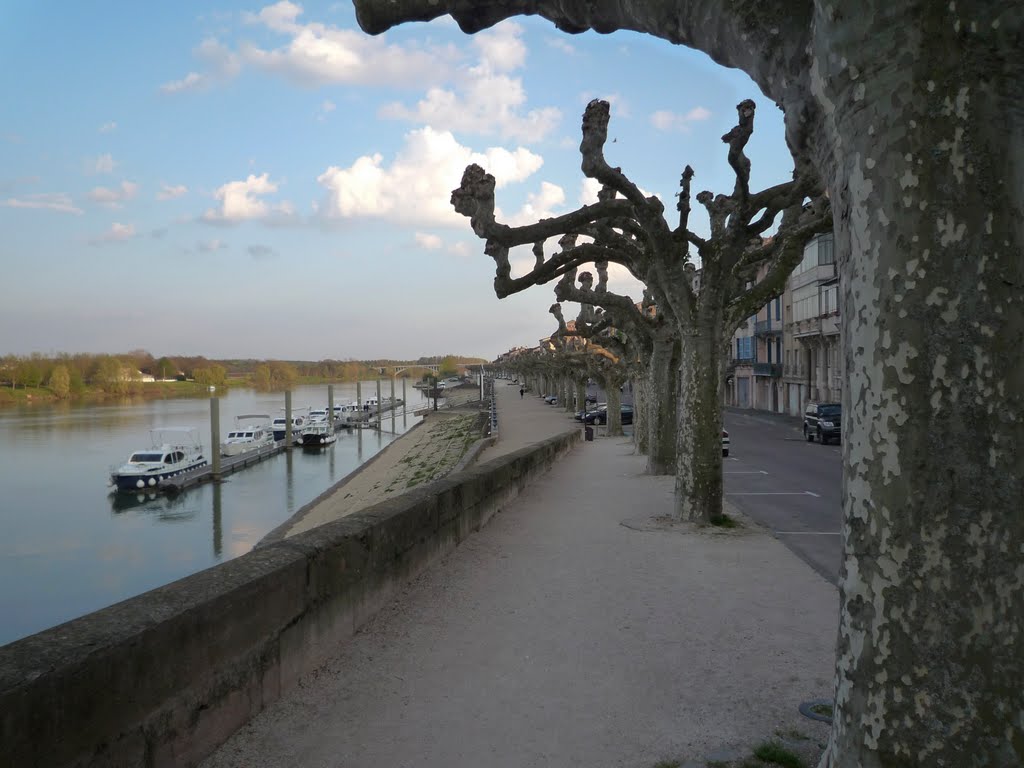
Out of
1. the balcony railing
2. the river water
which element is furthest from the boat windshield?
the balcony railing

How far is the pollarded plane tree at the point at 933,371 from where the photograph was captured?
244 cm

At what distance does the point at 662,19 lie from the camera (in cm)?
350

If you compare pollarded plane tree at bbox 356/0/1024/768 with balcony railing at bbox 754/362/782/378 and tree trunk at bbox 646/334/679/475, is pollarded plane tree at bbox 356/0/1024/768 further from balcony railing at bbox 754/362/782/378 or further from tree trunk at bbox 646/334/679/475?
balcony railing at bbox 754/362/782/378

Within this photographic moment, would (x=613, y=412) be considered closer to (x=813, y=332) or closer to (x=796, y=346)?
(x=813, y=332)

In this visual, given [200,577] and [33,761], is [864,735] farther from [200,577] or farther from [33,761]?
[200,577]

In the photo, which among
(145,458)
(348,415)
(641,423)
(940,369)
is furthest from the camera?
(348,415)

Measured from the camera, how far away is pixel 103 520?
32906 millimetres

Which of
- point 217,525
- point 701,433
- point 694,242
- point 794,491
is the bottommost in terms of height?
point 217,525

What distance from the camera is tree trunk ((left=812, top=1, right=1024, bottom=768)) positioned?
2.44 meters

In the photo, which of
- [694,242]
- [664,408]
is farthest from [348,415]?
[694,242]

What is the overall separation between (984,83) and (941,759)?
216 centimetres

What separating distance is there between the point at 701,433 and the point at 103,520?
98.6 feet

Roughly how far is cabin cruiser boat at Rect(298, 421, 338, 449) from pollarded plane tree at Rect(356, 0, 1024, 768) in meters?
64.7

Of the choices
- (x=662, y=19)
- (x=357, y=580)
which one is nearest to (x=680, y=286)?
(x=357, y=580)
